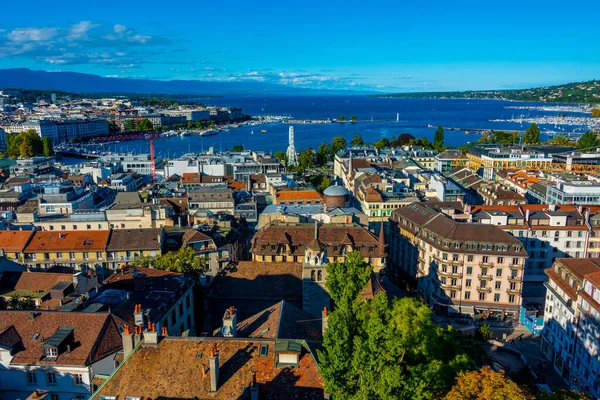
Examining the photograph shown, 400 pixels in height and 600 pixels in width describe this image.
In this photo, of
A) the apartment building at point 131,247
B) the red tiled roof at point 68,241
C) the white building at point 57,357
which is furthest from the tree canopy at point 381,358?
the red tiled roof at point 68,241

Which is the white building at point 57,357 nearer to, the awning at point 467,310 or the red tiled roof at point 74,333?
the red tiled roof at point 74,333

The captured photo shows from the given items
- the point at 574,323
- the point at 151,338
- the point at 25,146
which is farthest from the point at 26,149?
the point at 574,323

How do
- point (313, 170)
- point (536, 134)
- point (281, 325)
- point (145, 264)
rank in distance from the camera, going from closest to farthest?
point (281, 325) → point (145, 264) → point (313, 170) → point (536, 134)

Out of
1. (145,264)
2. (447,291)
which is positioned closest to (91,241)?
(145,264)

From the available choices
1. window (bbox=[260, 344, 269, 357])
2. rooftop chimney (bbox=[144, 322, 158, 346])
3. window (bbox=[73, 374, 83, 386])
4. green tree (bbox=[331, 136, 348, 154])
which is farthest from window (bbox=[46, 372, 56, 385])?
green tree (bbox=[331, 136, 348, 154])

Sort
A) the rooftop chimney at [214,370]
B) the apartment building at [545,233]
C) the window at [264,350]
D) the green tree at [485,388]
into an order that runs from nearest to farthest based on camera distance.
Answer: the green tree at [485,388] → the rooftop chimney at [214,370] → the window at [264,350] → the apartment building at [545,233]

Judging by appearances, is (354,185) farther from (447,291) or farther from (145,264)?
(145,264)

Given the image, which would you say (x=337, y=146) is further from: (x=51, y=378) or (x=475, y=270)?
(x=51, y=378)
